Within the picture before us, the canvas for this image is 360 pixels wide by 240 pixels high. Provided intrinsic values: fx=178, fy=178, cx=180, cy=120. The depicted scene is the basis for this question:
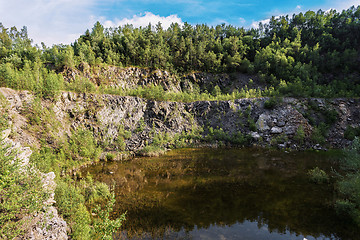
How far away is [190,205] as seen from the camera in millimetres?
13211

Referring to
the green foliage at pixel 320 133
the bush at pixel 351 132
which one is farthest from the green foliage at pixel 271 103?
the bush at pixel 351 132

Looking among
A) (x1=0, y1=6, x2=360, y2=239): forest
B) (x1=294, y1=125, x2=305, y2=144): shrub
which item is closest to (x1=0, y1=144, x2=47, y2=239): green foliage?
(x1=0, y1=6, x2=360, y2=239): forest

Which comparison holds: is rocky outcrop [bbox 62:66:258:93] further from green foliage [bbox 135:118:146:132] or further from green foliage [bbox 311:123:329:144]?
green foliage [bbox 311:123:329:144]

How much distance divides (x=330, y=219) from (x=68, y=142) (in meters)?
26.9

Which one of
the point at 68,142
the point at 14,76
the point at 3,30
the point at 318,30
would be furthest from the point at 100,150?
the point at 318,30

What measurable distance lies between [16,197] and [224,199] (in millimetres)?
12486

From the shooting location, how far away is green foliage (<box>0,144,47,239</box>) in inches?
252

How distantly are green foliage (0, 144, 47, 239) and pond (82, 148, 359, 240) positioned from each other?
488 cm

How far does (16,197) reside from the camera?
7152mm

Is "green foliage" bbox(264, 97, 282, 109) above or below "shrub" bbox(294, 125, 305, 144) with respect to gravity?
above

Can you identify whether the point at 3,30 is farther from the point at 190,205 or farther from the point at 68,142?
the point at 190,205

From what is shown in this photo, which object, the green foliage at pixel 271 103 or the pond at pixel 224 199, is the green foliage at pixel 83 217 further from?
the green foliage at pixel 271 103

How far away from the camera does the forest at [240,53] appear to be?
132ft

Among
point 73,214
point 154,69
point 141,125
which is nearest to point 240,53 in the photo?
point 154,69
